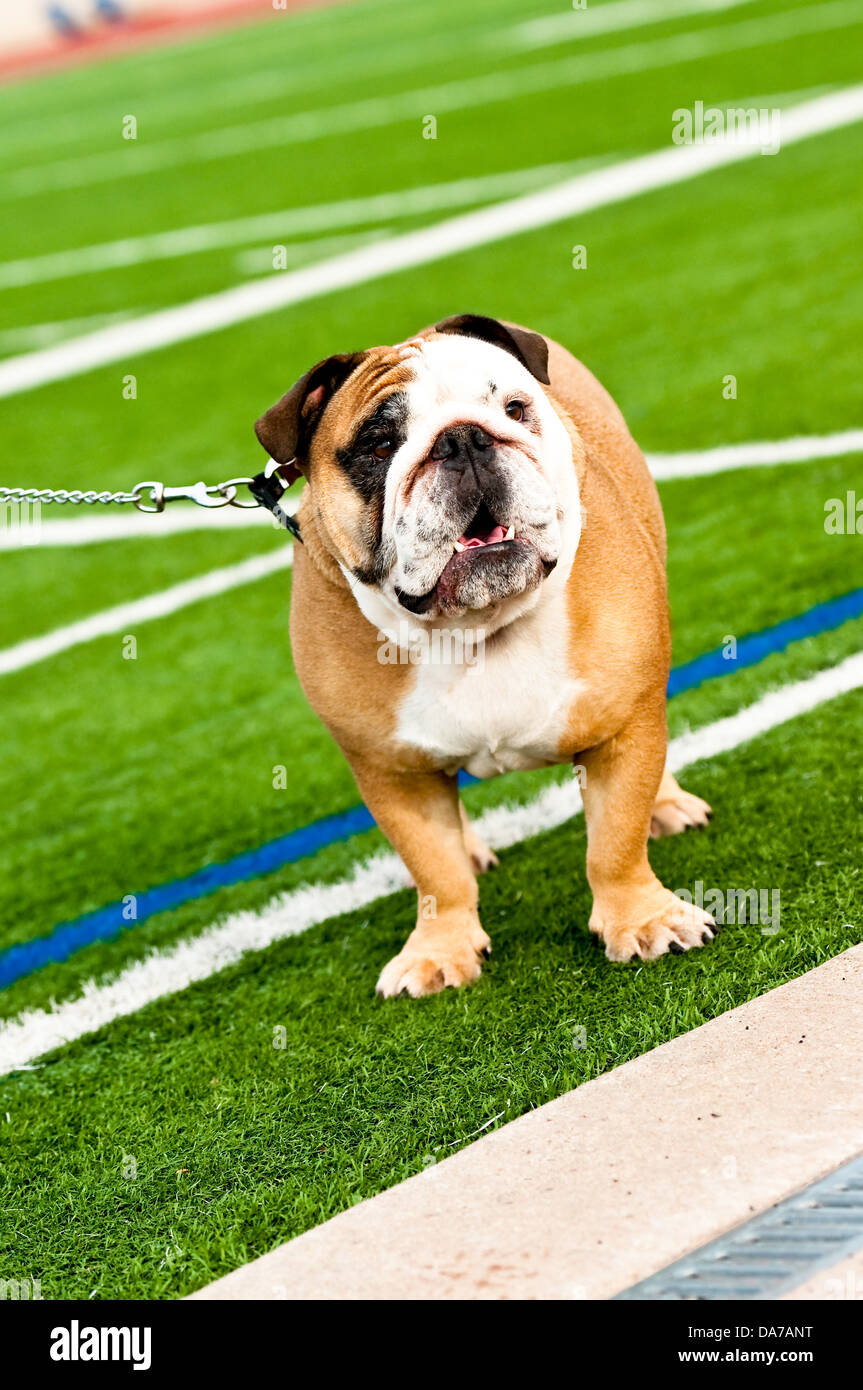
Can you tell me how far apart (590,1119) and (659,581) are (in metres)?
1.27

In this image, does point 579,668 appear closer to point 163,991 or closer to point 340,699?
point 340,699

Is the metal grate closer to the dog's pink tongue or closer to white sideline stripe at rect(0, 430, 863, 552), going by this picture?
the dog's pink tongue

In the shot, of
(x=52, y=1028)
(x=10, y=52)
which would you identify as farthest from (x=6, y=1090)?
(x=10, y=52)

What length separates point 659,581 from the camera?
3.67 metres

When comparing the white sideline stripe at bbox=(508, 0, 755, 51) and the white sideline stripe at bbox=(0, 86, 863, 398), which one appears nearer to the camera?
the white sideline stripe at bbox=(0, 86, 863, 398)

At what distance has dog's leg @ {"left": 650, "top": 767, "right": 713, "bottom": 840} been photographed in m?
4.14

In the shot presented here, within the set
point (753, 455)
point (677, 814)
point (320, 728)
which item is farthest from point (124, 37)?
point (677, 814)

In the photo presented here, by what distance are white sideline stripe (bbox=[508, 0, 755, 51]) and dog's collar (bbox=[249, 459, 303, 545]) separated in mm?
17029

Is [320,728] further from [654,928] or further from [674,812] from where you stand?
[654,928]

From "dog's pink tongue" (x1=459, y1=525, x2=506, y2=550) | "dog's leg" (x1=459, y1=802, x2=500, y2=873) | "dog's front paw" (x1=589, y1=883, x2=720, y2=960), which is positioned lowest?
"dog's front paw" (x1=589, y1=883, x2=720, y2=960)

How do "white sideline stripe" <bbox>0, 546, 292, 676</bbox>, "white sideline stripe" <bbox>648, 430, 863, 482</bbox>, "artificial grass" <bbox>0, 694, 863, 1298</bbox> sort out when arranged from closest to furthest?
"artificial grass" <bbox>0, 694, 863, 1298</bbox>, "white sideline stripe" <bbox>648, 430, 863, 482</bbox>, "white sideline stripe" <bbox>0, 546, 292, 676</bbox>

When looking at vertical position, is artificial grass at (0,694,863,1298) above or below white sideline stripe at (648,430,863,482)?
below

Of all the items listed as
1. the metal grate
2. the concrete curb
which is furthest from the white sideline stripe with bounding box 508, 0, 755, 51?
the metal grate

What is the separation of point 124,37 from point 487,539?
1538 inches
